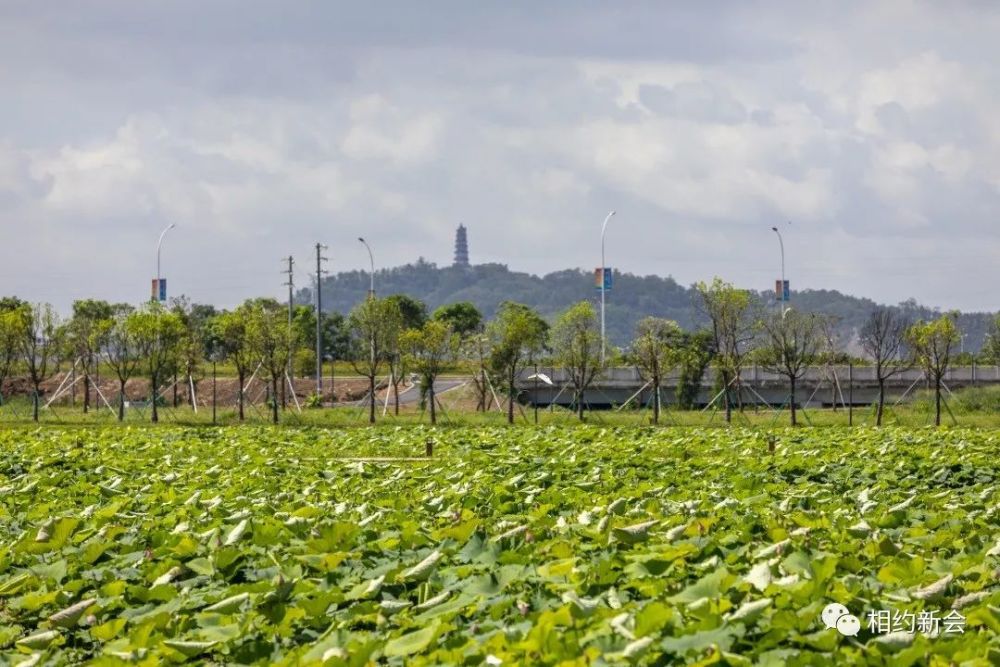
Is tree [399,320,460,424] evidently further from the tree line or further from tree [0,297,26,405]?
tree [0,297,26,405]

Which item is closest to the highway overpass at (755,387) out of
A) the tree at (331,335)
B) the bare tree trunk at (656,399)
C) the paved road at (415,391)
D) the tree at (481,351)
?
the paved road at (415,391)

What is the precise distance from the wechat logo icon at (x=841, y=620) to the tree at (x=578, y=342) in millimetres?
39427


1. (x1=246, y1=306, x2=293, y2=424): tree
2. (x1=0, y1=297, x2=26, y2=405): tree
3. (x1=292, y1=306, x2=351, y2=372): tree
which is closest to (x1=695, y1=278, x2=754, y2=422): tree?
(x1=246, y1=306, x2=293, y2=424): tree

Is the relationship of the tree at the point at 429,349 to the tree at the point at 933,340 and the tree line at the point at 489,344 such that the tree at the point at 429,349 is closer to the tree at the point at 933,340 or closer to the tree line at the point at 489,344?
the tree line at the point at 489,344

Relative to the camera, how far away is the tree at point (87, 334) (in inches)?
1908

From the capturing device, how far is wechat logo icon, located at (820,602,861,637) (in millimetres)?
5594

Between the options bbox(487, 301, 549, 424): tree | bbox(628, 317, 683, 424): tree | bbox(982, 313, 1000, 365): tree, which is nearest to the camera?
bbox(628, 317, 683, 424): tree

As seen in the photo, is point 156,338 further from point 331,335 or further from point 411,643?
point 331,335

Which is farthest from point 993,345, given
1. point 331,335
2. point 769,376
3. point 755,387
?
point 331,335

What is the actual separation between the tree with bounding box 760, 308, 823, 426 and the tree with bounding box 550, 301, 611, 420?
21.7 ft

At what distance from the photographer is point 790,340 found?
49.5 meters

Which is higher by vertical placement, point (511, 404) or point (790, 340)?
point (790, 340)

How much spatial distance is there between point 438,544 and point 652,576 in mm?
1933

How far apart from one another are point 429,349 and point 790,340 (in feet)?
48.4
